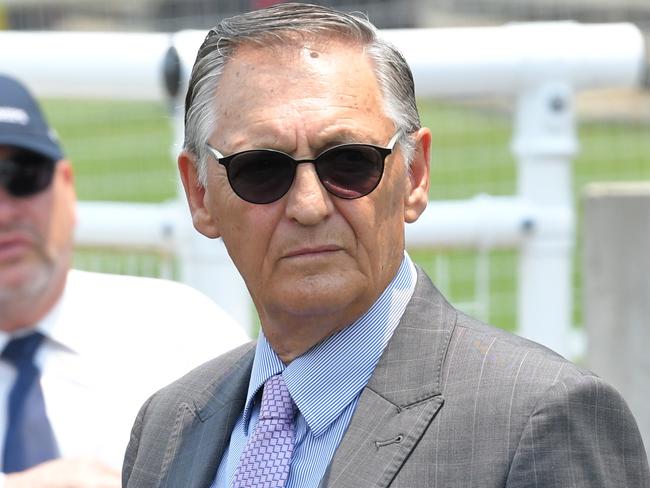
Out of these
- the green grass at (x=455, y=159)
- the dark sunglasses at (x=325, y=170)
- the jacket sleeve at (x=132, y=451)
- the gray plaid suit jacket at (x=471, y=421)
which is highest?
the dark sunglasses at (x=325, y=170)

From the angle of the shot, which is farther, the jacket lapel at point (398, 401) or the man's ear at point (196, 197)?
the man's ear at point (196, 197)

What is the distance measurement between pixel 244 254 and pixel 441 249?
5.87ft

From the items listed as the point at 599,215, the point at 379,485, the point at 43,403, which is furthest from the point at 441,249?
the point at 379,485

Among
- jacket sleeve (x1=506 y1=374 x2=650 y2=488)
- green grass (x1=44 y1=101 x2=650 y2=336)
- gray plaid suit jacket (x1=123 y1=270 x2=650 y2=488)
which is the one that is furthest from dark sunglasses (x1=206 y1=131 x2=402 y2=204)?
green grass (x1=44 y1=101 x2=650 y2=336)

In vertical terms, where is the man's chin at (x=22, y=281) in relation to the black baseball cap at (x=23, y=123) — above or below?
below

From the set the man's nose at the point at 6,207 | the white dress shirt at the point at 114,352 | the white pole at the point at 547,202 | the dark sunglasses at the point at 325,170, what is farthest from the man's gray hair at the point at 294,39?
the white pole at the point at 547,202

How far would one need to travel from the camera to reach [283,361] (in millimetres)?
2107

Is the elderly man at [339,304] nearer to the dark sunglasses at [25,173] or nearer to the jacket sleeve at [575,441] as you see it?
the jacket sleeve at [575,441]

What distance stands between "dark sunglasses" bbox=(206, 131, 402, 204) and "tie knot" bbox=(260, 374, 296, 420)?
309 millimetres

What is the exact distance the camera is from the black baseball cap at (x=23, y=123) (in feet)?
10.6

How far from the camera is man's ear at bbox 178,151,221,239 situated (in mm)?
2232

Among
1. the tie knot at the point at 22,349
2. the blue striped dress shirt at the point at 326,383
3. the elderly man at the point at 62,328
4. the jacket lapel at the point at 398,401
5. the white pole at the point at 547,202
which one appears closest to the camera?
the jacket lapel at the point at 398,401

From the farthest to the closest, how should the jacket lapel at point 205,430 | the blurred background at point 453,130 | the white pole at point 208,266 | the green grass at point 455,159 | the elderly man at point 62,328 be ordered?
the green grass at point 455,159
the blurred background at point 453,130
the white pole at point 208,266
the elderly man at point 62,328
the jacket lapel at point 205,430

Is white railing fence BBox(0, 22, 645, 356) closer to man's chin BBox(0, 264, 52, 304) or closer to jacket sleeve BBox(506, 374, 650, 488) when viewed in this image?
man's chin BBox(0, 264, 52, 304)
